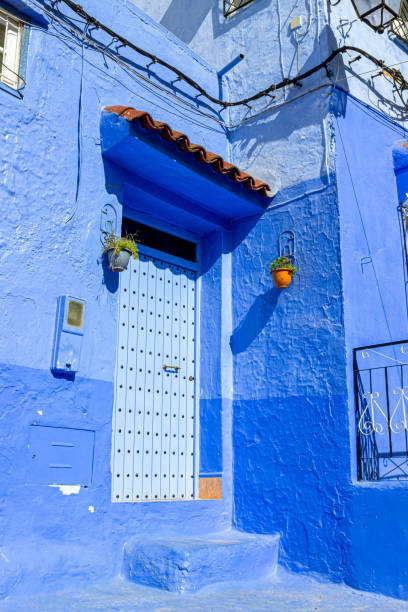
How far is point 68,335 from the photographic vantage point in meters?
5.32

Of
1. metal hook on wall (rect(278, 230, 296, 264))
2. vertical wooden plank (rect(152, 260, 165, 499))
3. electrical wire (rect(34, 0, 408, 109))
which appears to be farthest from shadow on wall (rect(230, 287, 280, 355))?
electrical wire (rect(34, 0, 408, 109))

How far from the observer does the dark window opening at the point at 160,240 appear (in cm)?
677

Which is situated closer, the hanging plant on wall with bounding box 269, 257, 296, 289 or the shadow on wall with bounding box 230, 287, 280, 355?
the hanging plant on wall with bounding box 269, 257, 296, 289

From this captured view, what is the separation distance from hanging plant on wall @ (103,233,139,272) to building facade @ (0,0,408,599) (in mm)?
93

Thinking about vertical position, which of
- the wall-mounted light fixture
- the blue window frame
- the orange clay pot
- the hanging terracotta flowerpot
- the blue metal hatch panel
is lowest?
the blue metal hatch panel

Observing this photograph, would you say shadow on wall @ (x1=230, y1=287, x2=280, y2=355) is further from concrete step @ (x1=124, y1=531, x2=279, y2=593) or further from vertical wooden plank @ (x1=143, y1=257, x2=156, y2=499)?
concrete step @ (x1=124, y1=531, x2=279, y2=593)

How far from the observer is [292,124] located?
7.09 meters

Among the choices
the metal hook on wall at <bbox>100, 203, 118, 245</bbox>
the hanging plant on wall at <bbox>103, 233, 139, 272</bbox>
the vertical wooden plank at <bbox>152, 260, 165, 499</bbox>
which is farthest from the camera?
the vertical wooden plank at <bbox>152, 260, 165, 499</bbox>

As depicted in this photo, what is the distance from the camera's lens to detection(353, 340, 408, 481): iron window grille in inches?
233

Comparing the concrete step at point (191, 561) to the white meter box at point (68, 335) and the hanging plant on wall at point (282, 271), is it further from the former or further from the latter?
the hanging plant on wall at point (282, 271)

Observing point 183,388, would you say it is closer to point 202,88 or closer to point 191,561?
point 191,561

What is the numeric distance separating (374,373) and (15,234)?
3.65 meters

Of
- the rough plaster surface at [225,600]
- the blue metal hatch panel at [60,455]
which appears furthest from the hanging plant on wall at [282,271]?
the rough plaster surface at [225,600]

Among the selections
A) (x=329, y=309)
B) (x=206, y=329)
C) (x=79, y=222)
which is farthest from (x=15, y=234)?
(x=329, y=309)
